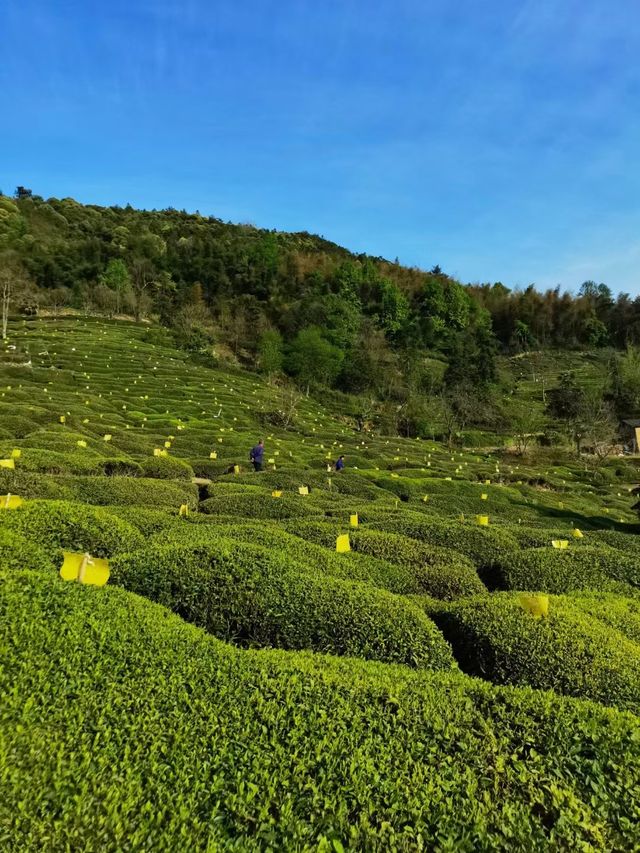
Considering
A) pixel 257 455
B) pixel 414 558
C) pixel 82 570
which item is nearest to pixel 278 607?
pixel 82 570

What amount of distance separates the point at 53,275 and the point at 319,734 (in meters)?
92.9

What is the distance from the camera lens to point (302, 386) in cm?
6519

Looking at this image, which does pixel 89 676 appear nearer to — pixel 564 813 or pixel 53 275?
pixel 564 813

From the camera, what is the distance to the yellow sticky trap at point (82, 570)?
11.5 feet

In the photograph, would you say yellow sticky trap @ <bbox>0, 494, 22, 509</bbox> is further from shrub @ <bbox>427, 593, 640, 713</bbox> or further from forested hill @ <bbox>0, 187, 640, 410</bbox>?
forested hill @ <bbox>0, 187, 640, 410</bbox>

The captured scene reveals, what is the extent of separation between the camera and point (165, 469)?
42.5ft

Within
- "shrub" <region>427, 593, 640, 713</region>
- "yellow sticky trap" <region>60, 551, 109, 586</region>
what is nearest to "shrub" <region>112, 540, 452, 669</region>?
"shrub" <region>427, 593, 640, 713</region>

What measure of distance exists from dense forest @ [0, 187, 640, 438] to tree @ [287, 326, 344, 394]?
0.18 m

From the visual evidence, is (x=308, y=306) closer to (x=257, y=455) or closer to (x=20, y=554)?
(x=257, y=455)

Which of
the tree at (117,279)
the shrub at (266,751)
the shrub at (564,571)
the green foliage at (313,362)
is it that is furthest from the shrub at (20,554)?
the tree at (117,279)

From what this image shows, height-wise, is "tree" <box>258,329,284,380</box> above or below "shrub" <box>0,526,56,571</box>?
above

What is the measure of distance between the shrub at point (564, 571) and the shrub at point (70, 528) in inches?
183

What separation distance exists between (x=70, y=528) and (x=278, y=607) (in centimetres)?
228

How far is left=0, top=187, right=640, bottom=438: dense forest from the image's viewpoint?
6681cm
